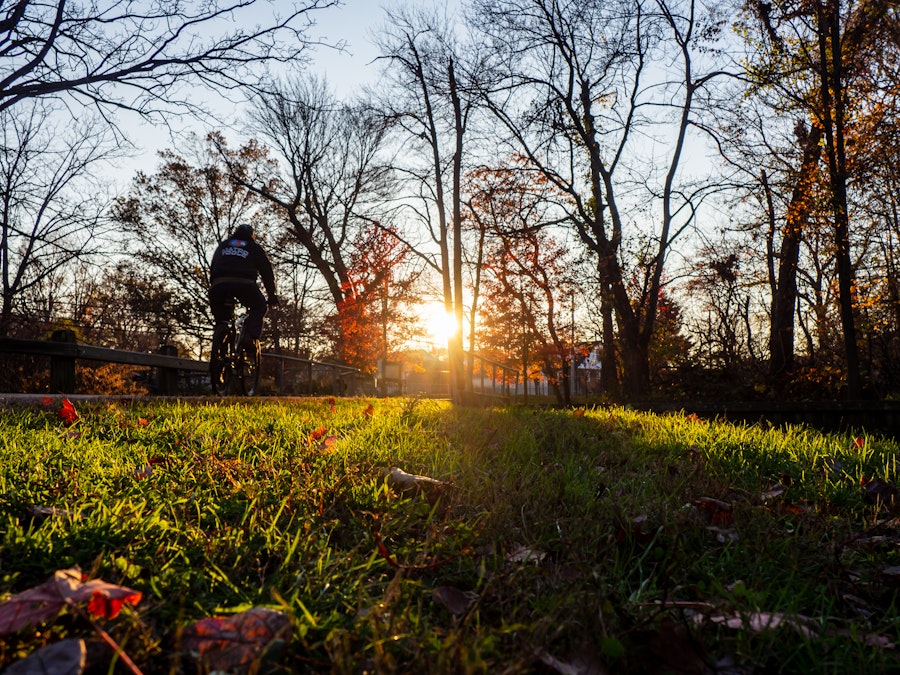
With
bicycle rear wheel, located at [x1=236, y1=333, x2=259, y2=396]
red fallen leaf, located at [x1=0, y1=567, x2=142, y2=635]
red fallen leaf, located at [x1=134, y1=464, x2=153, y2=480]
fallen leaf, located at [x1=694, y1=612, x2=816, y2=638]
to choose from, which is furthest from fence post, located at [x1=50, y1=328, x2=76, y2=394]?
fallen leaf, located at [x1=694, y1=612, x2=816, y2=638]

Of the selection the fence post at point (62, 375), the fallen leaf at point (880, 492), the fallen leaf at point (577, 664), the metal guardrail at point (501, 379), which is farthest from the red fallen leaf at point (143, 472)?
the metal guardrail at point (501, 379)

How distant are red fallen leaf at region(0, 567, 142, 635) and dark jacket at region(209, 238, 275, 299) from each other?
6872mm

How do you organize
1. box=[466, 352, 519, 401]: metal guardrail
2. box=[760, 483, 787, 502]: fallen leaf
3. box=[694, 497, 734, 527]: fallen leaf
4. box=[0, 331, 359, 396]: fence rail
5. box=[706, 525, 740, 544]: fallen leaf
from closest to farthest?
box=[706, 525, 740, 544]: fallen leaf → box=[694, 497, 734, 527]: fallen leaf → box=[760, 483, 787, 502]: fallen leaf → box=[0, 331, 359, 396]: fence rail → box=[466, 352, 519, 401]: metal guardrail

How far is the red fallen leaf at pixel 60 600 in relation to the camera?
1176mm

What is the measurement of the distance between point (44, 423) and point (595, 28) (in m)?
14.2

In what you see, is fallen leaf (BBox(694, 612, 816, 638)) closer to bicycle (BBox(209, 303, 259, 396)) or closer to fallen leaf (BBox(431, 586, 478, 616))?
fallen leaf (BBox(431, 586, 478, 616))

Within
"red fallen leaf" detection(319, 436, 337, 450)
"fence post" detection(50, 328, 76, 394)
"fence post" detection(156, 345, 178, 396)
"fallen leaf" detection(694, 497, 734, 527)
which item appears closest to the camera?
"fallen leaf" detection(694, 497, 734, 527)

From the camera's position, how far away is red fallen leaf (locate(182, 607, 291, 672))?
1146mm

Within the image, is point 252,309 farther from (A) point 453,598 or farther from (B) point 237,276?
(A) point 453,598

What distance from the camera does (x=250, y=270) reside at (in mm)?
8039

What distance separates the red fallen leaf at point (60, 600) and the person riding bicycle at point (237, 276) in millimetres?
6872

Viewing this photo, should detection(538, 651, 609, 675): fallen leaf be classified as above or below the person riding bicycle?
below

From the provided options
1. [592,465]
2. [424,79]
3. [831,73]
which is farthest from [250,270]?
[831,73]

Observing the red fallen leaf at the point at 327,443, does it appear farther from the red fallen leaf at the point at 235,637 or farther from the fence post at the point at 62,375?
the fence post at the point at 62,375
